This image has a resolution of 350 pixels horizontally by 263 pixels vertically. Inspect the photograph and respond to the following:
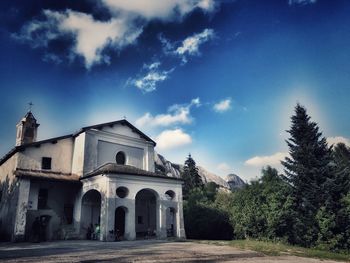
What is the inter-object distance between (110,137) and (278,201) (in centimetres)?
1519

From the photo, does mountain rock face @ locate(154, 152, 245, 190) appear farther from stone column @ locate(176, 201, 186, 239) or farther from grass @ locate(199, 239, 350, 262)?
grass @ locate(199, 239, 350, 262)

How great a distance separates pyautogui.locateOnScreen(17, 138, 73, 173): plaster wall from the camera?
77.4 ft

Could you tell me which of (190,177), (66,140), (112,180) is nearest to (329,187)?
(112,180)

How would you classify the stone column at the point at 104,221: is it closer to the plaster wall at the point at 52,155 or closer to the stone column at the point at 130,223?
the stone column at the point at 130,223

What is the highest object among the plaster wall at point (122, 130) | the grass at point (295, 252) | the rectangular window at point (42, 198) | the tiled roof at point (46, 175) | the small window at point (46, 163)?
the plaster wall at point (122, 130)

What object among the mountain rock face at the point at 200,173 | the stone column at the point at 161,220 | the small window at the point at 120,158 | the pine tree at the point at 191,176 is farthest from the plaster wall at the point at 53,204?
the mountain rock face at the point at 200,173

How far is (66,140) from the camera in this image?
26.2m

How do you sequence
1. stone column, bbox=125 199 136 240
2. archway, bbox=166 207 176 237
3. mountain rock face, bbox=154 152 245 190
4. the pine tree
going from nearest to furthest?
1. stone column, bbox=125 199 136 240
2. archway, bbox=166 207 176 237
3. the pine tree
4. mountain rock face, bbox=154 152 245 190

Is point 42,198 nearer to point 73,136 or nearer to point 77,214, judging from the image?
point 77,214

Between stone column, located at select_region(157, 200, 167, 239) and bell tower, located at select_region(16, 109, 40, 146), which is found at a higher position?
bell tower, located at select_region(16, 109, 40, 146)

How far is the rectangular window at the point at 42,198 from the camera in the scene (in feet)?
74.4

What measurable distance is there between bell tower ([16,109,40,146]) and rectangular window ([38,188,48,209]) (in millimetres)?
7839

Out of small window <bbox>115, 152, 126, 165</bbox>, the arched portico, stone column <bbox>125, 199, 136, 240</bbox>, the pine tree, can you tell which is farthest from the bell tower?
the pine tree

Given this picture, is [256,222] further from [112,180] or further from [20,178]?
[20,178]
